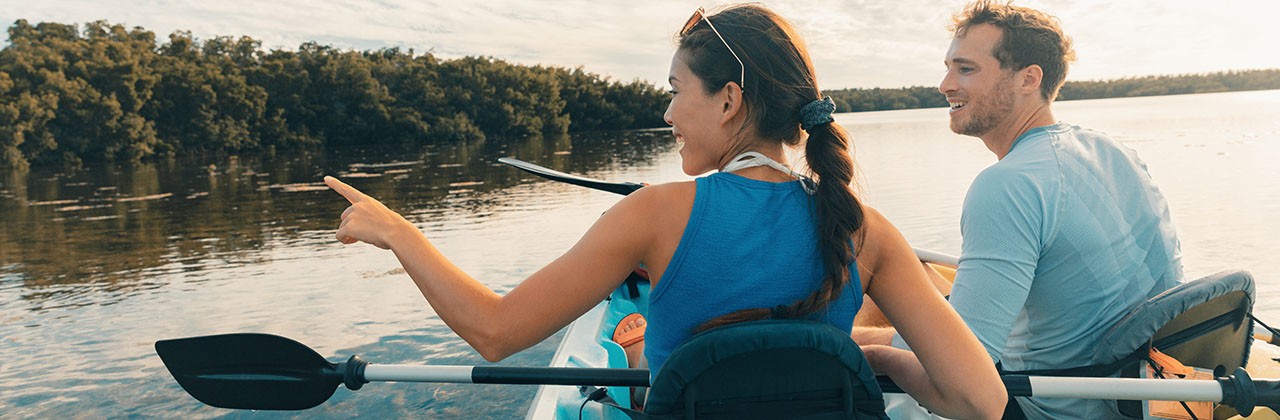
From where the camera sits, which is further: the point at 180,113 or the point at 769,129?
the point at 180,113

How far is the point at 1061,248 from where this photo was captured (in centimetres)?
191

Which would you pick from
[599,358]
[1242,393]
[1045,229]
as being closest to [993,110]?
[1045,229]

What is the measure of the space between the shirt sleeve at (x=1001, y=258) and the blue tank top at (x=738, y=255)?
0.65 meters

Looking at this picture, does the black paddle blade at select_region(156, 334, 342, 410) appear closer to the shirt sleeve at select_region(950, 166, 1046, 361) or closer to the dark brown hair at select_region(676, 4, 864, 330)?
the dark brown hair at select_region(676, 4, 864, 330)

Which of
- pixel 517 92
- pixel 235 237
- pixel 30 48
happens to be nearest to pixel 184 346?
pixel 235 237

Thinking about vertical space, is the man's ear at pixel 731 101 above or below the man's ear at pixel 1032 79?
below

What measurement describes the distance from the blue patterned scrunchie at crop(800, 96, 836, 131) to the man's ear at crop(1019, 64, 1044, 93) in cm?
104

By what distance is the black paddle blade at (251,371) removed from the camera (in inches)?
78.9

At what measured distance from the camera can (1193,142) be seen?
2219cm

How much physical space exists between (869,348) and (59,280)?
29.1ft

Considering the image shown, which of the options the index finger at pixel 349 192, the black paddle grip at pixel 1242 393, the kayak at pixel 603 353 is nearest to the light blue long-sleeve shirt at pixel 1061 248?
the kayak at pixel 603 353

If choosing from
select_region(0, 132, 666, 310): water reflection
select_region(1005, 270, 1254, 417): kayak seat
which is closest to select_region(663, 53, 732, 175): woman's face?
select_region(1005, 270, 1254, 417): kayak seat

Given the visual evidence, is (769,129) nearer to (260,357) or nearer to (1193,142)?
(260,357)

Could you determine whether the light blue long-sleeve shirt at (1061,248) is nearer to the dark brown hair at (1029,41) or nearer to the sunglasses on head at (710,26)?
the dark brown hair at (1029,41)
